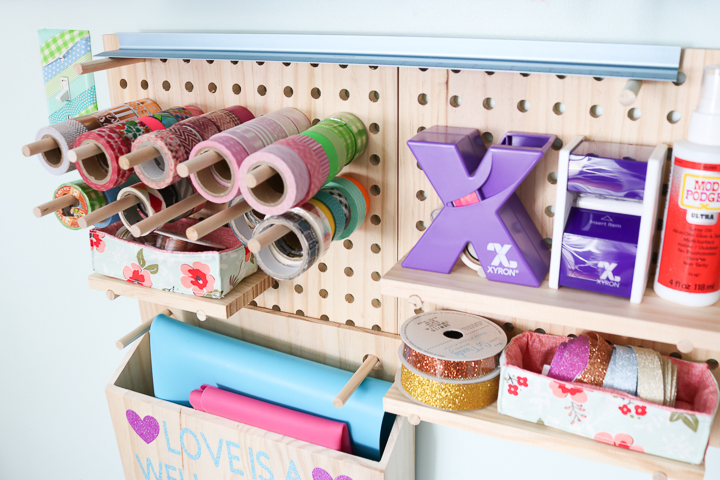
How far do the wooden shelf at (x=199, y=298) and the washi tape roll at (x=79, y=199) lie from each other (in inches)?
4.3

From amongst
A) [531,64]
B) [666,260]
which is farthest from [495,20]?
[666,260]

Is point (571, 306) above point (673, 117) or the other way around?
the other way around

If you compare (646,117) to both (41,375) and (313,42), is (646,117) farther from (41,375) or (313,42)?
(41,375)

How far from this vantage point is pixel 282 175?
644 millimetres

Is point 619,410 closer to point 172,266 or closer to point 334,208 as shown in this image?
point 334,208

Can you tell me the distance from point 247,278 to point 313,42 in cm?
36

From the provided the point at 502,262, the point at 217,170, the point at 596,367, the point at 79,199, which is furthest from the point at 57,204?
the point at 596,367

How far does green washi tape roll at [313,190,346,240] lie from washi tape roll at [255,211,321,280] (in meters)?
0.05

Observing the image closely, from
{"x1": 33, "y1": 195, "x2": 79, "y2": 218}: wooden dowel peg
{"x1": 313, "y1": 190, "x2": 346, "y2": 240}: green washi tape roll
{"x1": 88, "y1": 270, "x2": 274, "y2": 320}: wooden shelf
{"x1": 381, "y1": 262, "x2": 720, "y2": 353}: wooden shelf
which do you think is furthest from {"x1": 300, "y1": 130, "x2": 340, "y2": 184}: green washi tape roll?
{"x1": 33, "y1": 195, "x2": 79, "y2": 218}: wooden dowel peg

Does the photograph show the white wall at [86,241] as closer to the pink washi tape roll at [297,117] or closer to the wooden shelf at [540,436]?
the pink washi tape roll at [297,117]

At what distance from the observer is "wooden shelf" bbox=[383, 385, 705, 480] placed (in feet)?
2.11

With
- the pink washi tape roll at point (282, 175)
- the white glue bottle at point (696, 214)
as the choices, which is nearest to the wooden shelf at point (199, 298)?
the pink washi tape roll at point (282, 175)

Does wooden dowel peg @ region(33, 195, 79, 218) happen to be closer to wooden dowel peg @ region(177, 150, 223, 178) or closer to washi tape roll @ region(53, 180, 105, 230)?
washi tape roll @ region(53, 180, 105, 230)

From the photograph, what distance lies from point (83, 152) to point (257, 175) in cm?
25
